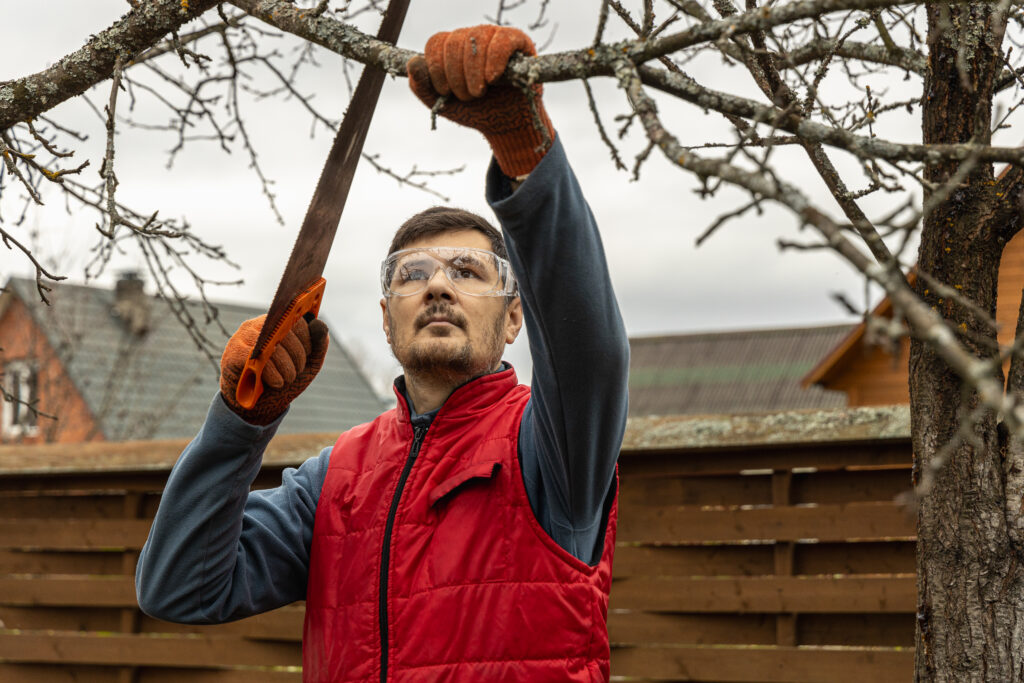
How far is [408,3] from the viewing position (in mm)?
1873

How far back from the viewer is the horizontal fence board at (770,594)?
3176 mm

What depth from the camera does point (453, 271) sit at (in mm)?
2107

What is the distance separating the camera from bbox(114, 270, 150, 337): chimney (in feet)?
55.0

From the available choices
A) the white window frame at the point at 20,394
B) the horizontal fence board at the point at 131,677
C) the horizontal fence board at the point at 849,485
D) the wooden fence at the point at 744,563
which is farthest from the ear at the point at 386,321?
the horizontal fence board at the point at 131,677

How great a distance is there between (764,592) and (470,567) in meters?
1.75

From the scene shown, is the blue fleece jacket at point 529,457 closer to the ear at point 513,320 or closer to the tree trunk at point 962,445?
the ear at point 513,320

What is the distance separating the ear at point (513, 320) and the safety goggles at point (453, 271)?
8 centimetres

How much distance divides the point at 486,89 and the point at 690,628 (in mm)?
2489

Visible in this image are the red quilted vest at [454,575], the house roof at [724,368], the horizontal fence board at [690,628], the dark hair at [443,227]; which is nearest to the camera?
the red quilted vest at [454,575]

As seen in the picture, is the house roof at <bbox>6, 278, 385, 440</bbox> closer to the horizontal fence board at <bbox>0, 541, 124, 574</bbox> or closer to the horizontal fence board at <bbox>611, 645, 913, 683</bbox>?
the horizontal fence board at <bbox>0, 541, 124, 574</bbox>

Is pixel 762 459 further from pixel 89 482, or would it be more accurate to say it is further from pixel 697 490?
pixel 89 482

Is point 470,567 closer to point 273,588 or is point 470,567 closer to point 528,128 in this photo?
point 273,588

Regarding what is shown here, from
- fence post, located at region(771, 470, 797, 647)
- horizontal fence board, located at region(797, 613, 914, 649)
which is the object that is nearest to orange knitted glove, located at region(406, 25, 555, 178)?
fence post, located at region(771, 470, 797, 647)

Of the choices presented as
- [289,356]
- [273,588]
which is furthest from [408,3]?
[273,588]
